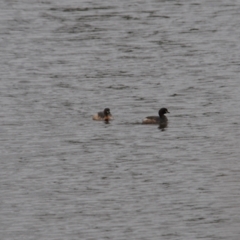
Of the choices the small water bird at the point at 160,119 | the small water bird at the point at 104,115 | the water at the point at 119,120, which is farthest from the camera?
the small water bird at the point at 104,115

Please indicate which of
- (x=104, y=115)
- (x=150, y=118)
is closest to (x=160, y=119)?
(x=150, y=118)

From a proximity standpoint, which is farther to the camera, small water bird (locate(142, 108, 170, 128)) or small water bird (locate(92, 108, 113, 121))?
small water bird (locate(92, 108, 113, 121))

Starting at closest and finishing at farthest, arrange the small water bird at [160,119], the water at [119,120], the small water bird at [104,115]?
the water at [119,120] < the small water bird at [160,119] < the small water bird at [104,115]

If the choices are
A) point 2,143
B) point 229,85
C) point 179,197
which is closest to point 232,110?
point 229,85

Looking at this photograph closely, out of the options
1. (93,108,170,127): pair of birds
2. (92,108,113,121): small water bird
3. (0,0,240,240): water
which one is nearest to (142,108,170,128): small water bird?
(93,108,170,127): pair of birds

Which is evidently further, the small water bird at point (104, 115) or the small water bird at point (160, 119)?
the small water bird at point (104, 115)

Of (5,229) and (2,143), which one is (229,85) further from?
(5,229)

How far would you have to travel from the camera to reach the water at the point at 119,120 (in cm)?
2162

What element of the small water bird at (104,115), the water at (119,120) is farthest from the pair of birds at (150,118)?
the water at (119,120)

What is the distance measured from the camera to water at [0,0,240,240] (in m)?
21.6

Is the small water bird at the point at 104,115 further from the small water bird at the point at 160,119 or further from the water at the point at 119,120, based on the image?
the small water bird at the point at 160,119

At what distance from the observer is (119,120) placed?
31.8 meters

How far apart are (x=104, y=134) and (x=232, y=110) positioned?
163 inches

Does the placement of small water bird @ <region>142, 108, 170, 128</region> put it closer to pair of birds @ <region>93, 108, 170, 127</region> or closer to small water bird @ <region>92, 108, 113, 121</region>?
pair of birds @ <region>93, 108, 170, 127</region>
